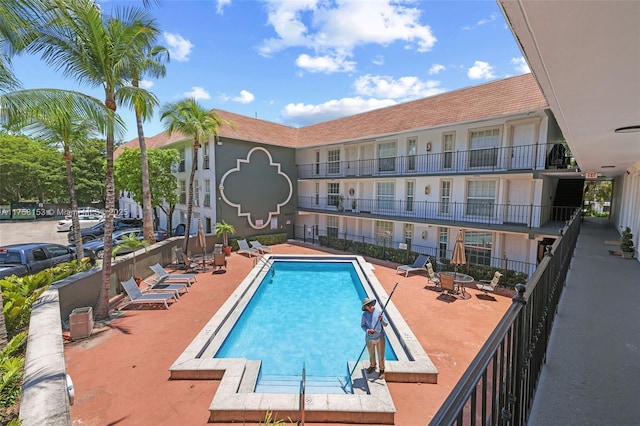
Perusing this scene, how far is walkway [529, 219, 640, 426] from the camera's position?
8.41 ft

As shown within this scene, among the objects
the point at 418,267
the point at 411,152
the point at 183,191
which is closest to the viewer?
the point at 418,267

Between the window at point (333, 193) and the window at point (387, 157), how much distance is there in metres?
4.43

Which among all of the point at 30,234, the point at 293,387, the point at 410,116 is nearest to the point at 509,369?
the point at 293,387

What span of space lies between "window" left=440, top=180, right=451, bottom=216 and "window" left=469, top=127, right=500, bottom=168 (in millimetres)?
1748

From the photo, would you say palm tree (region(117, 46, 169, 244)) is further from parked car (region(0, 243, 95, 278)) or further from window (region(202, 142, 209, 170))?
window (region(202, 142, 209, 170))

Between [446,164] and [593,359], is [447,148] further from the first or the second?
[593,359]

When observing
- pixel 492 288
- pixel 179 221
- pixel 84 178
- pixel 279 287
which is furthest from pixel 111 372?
pixel 84 178

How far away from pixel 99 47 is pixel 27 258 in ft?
32.3

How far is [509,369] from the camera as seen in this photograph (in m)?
2.11

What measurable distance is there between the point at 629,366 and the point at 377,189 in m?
18.8

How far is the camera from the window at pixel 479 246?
1664 centimetres

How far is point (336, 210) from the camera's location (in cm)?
2339

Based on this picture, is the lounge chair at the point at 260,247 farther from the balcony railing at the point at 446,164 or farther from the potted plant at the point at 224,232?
the balcony railing at the point at 446,164

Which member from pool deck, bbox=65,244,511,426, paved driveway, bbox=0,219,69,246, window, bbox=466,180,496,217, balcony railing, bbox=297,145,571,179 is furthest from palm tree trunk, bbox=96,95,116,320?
paved driveway, bbox=0,219,69,246
